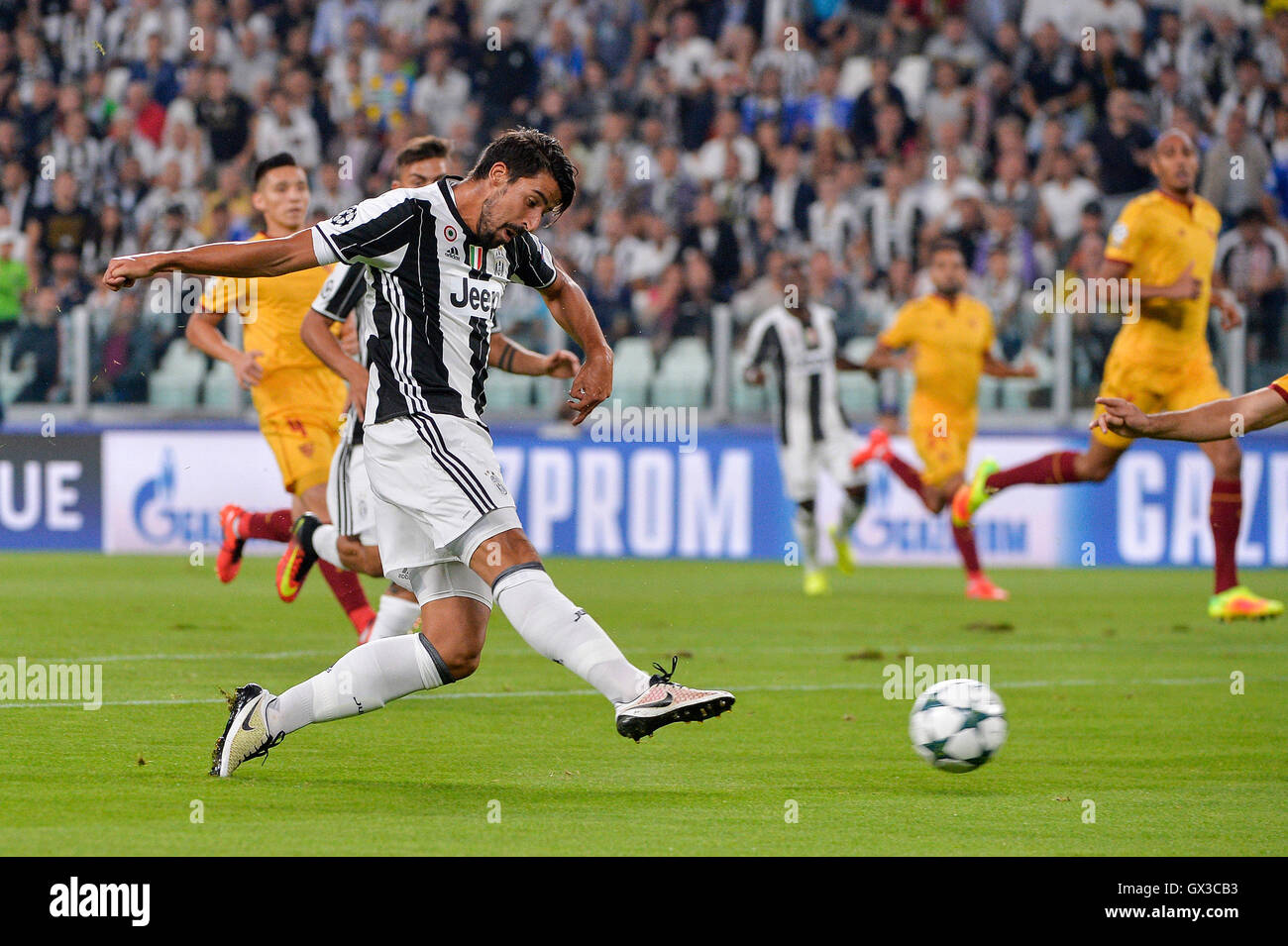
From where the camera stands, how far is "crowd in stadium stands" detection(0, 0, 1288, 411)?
1681 centimetres

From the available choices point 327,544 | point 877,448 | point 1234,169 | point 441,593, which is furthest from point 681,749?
point 1234,169

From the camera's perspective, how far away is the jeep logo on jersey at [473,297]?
560 centimetres

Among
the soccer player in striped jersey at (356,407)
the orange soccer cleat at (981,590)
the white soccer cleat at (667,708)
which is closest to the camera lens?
the white soccer cleat at (667,708)

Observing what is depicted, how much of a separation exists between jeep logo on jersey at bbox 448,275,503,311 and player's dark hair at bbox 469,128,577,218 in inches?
12.7

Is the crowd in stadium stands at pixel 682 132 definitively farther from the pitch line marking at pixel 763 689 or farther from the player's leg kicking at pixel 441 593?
the player's leg kicking at pixel 441 593

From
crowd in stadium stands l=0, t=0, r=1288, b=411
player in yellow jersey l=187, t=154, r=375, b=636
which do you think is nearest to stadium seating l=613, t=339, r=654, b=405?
crowd in stadium stands l=0, t=0, r=1288, b=411

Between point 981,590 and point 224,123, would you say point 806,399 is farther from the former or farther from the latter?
point 224,123

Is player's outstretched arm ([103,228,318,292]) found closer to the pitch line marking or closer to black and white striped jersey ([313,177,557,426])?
black and white striped jersey ([313,177,557,426])

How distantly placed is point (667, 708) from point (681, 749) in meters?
1.64

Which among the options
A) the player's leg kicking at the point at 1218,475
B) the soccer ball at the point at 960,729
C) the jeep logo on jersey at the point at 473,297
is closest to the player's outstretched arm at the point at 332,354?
the jeep logo on jersey at the point at 473,297

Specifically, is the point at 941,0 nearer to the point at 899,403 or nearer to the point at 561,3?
the point at 561,3

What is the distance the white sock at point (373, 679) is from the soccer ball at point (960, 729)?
1.52 metres

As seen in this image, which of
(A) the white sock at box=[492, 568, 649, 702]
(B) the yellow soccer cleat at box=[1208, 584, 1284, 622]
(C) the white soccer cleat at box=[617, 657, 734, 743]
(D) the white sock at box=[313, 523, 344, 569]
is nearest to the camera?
(C) the white soccer cleat at box=[617, 657, 734, 743]
